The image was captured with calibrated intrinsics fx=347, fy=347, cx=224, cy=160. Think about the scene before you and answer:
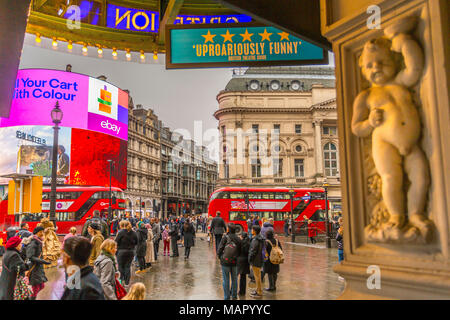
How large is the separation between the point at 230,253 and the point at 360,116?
5761 mm

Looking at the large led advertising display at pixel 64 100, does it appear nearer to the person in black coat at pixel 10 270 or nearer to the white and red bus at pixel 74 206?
the white and red bus at pixel 74 206

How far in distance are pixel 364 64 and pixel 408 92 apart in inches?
13.7

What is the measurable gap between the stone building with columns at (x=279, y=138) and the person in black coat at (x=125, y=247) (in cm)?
3933

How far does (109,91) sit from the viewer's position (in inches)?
1852

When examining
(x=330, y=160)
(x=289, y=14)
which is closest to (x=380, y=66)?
(x=289, y=14)

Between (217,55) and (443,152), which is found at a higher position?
(217,55)

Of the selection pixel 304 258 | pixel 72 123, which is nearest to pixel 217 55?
pixel 304 258

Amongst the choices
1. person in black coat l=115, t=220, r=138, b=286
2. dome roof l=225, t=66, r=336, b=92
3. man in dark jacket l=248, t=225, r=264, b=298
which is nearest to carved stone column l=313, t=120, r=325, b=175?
dome roof l=225, t=66, r=336, b=92

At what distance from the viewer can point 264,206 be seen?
31.1 metres

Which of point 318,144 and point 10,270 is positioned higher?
point 318,144

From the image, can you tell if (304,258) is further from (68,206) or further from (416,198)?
(68,206)

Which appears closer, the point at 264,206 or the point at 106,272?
the point at 106,272

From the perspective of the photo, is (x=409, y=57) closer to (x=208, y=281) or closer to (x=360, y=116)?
(x=360, y=116)

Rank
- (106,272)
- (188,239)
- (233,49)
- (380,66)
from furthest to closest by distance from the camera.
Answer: (188,239), (106,272), (233,49), (380,66)
